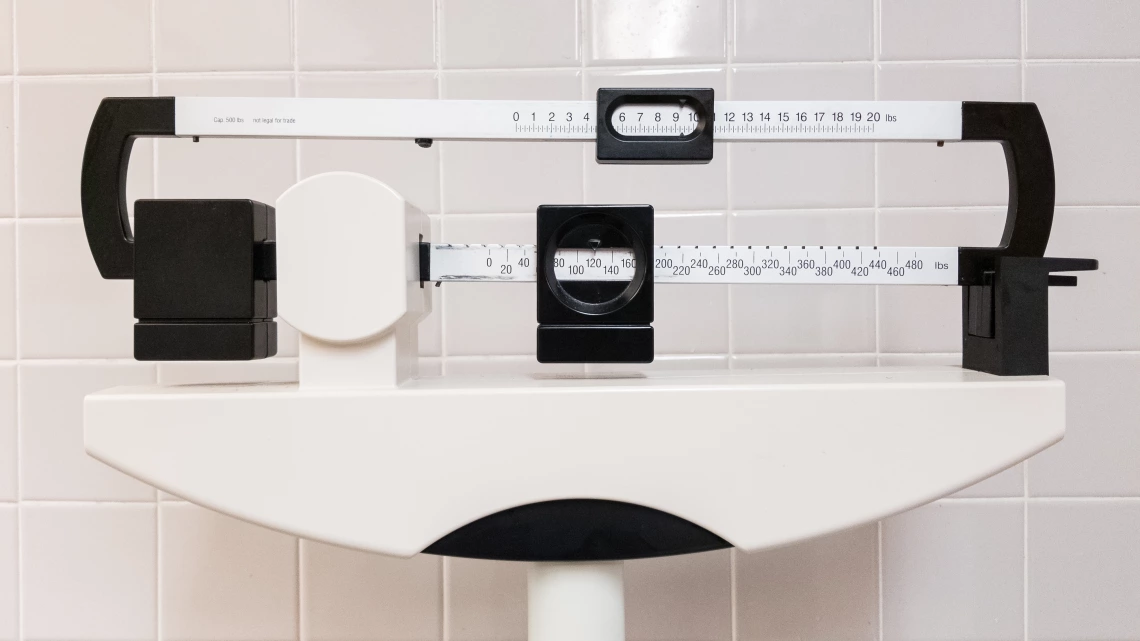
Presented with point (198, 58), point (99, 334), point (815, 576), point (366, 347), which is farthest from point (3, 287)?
point (815, 576)

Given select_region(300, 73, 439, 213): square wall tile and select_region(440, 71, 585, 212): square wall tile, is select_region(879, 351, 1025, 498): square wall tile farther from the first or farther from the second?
select_region(300, 73, 439, 213): square wall tile

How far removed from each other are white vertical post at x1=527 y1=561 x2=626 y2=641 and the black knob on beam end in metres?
0.25

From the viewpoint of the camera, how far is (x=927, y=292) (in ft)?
2.29

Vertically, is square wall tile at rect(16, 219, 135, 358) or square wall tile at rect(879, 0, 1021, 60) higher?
square wall tile at rect(879, 0, 1021, 60)

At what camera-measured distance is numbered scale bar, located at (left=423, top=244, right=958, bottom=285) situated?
0.47 metres

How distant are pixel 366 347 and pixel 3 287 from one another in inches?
→ 20.0

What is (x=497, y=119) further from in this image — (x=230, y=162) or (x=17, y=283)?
(x=17, y=283)

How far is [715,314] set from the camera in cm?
70

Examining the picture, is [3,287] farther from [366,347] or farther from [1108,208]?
[1108,208]

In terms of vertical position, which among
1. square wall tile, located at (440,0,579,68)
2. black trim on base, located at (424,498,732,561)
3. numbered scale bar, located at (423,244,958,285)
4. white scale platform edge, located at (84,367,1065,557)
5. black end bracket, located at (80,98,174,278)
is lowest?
black trim on base, located at (424,498,732,561)

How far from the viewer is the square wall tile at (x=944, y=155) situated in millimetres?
692

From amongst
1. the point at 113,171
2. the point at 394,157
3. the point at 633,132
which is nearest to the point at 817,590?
the point at 633,132

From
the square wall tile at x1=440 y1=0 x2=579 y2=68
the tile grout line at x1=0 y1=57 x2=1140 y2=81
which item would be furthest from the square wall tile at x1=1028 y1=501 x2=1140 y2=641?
the square wall tile at x1=440 y1=0 x2=579 y2=68

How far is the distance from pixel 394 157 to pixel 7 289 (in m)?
0.42
